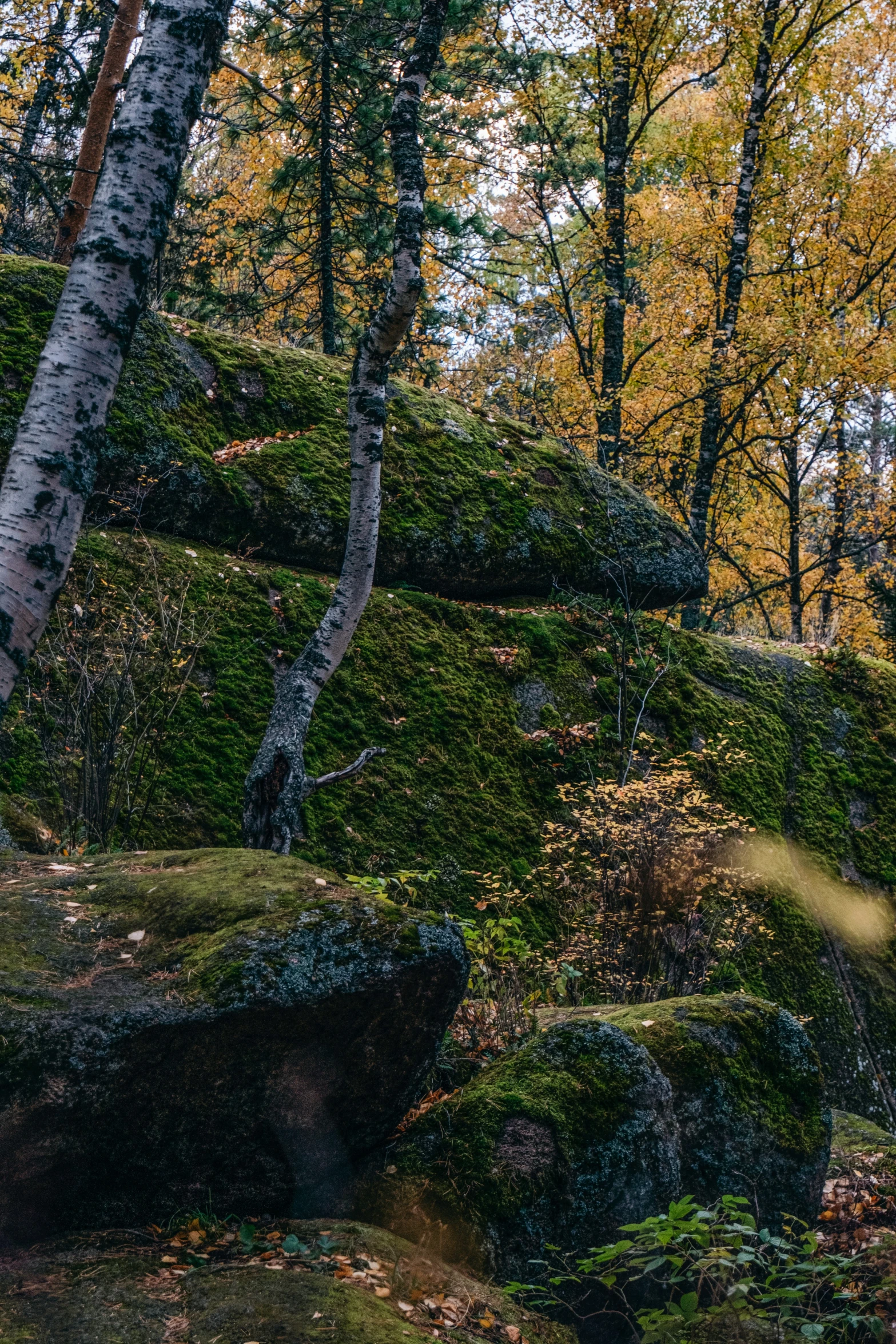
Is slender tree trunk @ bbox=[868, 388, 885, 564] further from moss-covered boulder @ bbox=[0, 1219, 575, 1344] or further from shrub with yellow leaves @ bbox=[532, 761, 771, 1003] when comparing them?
moss-covered boulder @ bbox=[0, 1219, 575, 1344]

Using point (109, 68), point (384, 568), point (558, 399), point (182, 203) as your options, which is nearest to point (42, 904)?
point (384, 568)

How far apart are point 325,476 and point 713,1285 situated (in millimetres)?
6459

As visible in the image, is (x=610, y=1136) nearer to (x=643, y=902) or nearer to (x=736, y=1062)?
(x=736, y=1062)

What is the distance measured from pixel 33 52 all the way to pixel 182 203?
8.70 ft

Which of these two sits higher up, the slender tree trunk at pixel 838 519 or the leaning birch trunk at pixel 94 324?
the slender tree trunk at pixel 838 519

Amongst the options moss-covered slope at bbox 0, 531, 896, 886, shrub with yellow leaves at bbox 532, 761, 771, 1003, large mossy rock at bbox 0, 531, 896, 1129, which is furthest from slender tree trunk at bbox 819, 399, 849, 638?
shrub with yellow leaves at bbox 532, 761, 771, 1003

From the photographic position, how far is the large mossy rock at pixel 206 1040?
8.17 ft

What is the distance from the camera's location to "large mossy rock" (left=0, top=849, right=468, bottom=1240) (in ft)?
8.17

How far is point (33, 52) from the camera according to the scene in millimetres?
8664

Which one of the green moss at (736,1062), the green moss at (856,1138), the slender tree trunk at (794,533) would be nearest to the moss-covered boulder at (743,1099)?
the green moss at (736,1062)

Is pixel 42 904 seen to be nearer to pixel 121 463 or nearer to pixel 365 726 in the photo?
pixel 365 726

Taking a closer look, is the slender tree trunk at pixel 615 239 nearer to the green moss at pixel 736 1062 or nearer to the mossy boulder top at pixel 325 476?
the mossy boulder top at pixel 325 476

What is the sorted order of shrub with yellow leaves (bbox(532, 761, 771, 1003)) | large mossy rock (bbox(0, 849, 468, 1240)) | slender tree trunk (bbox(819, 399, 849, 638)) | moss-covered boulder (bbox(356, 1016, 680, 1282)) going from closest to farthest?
large mossy rock (bbox(0, 849, 468, 1240)) < moss-covered boulder (bbox(356, 1016, 680, 1282)) < shrub with yellow leaves (bbox(532, 761, 771, 1003)) < slender tree trunk (bbox(819, 399, 849, 638))

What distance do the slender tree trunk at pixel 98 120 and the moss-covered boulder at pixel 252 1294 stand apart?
7.70 metres
